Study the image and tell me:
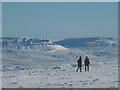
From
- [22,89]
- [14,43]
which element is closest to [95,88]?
[22,89]

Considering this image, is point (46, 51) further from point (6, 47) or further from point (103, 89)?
point (103, 89)

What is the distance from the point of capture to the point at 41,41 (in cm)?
8744

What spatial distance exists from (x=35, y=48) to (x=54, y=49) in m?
6.74

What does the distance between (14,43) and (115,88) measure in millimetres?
80342

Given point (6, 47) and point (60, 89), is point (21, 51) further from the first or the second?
point (60, 89)

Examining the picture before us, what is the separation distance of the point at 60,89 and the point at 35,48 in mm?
72341

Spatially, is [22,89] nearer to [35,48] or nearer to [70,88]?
[70,88]

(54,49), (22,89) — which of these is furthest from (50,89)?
(54,49)

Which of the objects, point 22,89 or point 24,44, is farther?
point 24,44

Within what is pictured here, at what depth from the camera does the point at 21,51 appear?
7719 cm

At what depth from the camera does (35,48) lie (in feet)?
266

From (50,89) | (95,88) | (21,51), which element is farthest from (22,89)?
(21,51)

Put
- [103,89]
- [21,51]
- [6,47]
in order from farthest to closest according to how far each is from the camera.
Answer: [6,47], [21,51], [103,89]

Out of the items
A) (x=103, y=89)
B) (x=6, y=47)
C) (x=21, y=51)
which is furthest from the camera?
(x=6, y=47)
